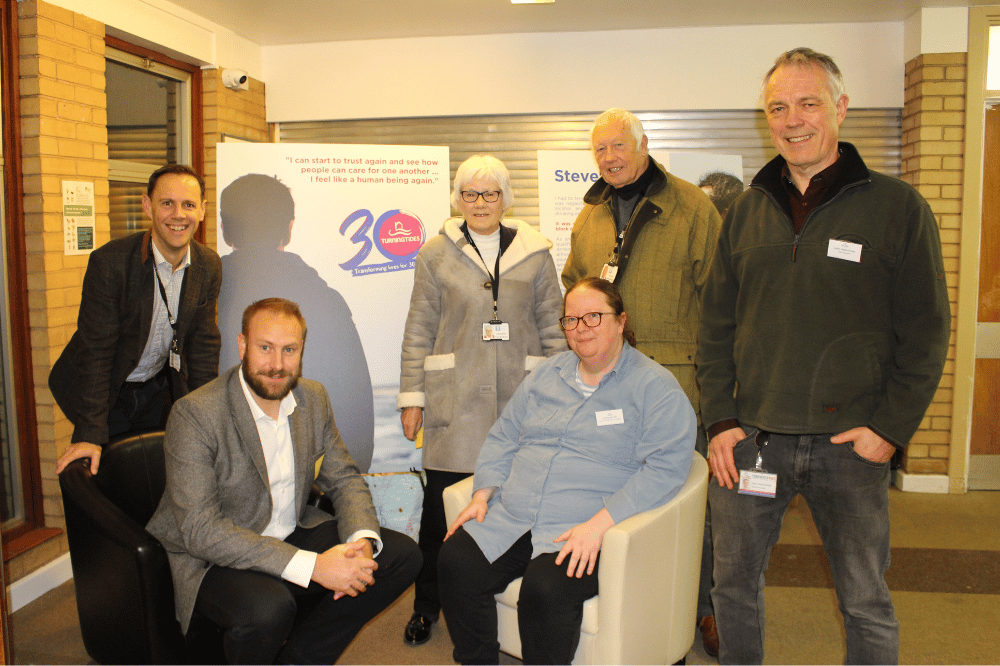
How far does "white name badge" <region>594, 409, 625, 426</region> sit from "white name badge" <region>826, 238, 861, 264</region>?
30.3 inches

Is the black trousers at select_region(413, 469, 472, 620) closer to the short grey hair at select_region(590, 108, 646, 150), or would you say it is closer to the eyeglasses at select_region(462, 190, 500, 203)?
the eyeglasses at select_region(462, 190, 500, 203)

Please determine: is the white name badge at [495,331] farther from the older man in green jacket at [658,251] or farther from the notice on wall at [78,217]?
the notice on wall at [78,217]

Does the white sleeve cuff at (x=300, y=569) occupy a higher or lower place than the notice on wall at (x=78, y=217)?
lower

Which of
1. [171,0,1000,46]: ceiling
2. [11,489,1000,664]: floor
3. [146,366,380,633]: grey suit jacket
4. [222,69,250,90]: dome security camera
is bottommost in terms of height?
[11,489,1000,664]: floor

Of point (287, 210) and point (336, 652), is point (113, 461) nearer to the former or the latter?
point (336, 652)

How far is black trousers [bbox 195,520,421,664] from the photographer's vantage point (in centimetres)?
191

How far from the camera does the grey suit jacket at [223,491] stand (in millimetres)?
1977

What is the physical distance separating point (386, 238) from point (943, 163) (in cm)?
366

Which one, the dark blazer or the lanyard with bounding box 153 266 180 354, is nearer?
the dark blazer

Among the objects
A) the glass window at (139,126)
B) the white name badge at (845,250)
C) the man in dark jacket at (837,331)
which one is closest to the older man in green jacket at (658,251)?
the man in dark jacket at (837,331)

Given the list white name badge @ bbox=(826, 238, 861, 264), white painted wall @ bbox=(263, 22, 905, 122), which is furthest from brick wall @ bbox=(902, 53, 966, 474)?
white name badge @ bbox=(826, 238, 861, 264)

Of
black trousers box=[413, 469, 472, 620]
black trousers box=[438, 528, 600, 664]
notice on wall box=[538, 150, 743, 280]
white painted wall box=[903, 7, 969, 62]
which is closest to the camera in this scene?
black trousers box=[438, 528, 600, 664]

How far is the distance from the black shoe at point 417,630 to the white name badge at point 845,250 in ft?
6.61

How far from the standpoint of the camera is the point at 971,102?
4.37 m
